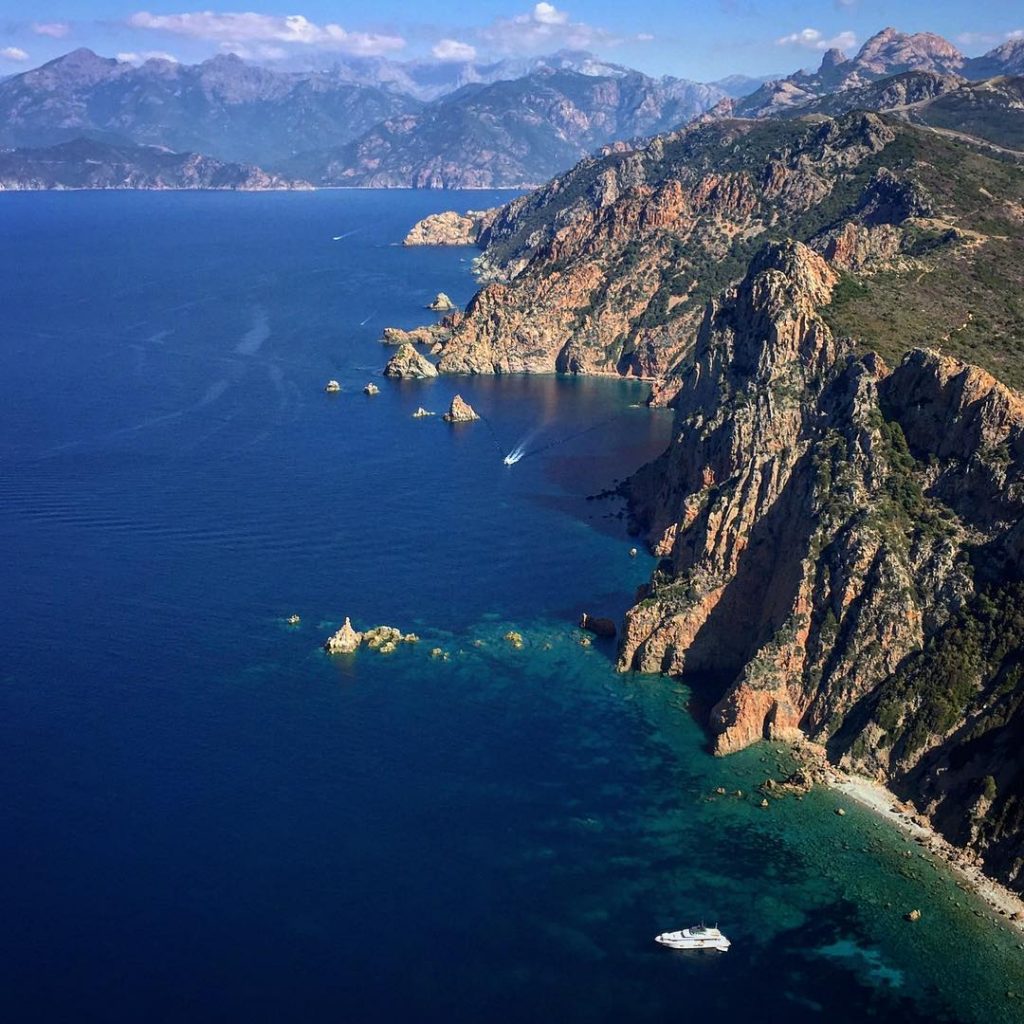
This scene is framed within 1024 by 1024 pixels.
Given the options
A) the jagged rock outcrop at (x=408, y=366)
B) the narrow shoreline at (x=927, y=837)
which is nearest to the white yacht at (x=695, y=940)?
the narrow shoreline at (x=927, y=837)

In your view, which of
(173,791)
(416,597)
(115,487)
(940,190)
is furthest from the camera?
(940,190)

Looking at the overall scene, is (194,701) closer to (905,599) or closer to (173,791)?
(173,791)

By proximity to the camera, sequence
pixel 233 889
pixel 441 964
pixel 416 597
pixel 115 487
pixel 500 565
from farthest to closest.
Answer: pixel 115 487, pixel 500 565, pixel 416 597, pixel 233 889, pixel 441 964

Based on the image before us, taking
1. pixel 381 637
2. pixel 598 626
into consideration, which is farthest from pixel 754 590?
pixel 381 637

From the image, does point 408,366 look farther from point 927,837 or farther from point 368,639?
point 927,837

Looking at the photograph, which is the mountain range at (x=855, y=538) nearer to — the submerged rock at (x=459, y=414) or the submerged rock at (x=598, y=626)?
the submerged rock at (x=598, y=626)

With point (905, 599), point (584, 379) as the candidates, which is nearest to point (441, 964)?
point (905, 599)

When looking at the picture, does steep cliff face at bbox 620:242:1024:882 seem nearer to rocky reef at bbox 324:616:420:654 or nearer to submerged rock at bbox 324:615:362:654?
rocky reef at bbox 324:616:420:654

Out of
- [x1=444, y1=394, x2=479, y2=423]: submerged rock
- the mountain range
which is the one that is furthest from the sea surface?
[x1=444, y1=394, x2=479, y2=423]: submerged rock
